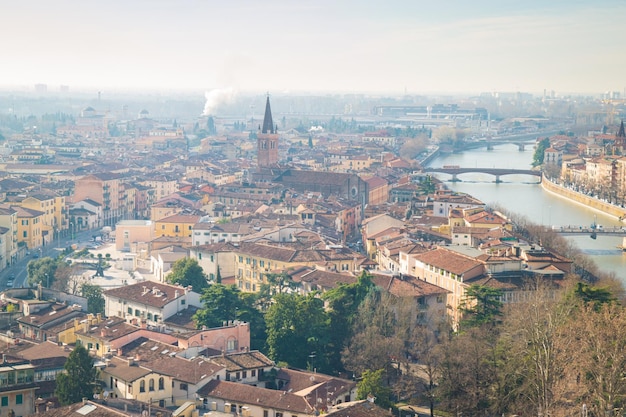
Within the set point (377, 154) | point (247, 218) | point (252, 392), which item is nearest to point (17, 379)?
point (252, 392)

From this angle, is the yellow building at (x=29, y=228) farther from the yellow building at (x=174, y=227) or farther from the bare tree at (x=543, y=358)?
the bare tree at (x=543, y=358)

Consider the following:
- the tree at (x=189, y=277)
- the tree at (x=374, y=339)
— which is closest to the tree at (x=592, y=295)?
the tree at (x=374, y=339)

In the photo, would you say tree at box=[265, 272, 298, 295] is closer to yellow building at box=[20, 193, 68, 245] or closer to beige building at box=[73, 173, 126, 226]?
yellow building at box=[20, 193, 68, 245]

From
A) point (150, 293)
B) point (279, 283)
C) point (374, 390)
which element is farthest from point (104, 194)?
point (374, 390)

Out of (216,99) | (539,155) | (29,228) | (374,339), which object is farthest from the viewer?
(216,99)

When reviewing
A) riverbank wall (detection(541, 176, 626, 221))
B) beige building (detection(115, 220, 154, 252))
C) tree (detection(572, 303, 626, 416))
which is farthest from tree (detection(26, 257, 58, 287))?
riverbank wall (detection(541, 176, 626, 221))

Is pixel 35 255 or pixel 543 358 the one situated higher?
pixel 543 358

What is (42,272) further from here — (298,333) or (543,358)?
(543,358)

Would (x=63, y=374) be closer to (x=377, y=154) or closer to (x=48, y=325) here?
(x=48, y=325)
